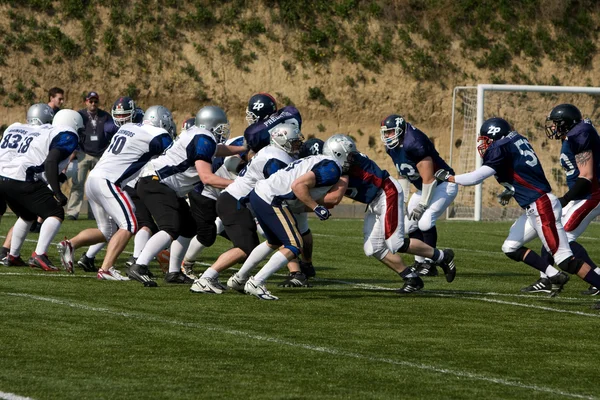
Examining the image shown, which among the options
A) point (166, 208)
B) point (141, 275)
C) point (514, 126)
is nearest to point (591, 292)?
point (166, 208)

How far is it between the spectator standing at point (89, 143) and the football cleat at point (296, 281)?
741 centimetres

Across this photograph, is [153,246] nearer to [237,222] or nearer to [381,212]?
Result: [237,222]

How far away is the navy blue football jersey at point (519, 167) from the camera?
9445mm

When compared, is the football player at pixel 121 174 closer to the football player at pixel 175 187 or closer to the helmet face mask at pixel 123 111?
the football player at pixel 175 187

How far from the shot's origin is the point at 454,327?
7836 mm

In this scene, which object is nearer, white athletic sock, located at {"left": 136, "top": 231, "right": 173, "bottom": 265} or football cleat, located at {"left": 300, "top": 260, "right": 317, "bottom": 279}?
white athletic sock, located at {"left": 136, "top": 231, "right": 173, "bottom": 265}

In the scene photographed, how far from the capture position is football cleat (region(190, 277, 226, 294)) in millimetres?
9312

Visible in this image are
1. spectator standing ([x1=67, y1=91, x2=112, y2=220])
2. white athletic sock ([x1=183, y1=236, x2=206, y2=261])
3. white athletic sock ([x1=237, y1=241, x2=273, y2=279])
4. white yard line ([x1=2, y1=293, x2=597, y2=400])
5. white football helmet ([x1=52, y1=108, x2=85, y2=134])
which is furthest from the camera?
spectator standing ([x1=67, y1=91, x2=112, y2=220])

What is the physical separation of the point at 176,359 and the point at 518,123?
1779 cm

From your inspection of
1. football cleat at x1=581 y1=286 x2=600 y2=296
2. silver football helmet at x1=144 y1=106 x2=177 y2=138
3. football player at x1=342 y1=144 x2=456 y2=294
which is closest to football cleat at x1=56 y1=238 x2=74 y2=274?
silver football helmet at x1=144 y1=106 x2=177 y2=138

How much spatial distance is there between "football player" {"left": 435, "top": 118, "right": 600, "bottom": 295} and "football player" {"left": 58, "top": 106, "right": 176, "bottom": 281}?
2.57m

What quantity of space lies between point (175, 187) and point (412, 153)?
7.95 feet

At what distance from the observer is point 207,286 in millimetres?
9305

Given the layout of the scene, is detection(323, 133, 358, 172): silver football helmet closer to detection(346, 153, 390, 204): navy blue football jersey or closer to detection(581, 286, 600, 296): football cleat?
detection(346, 153, 390, 204): navy blue football jersey
